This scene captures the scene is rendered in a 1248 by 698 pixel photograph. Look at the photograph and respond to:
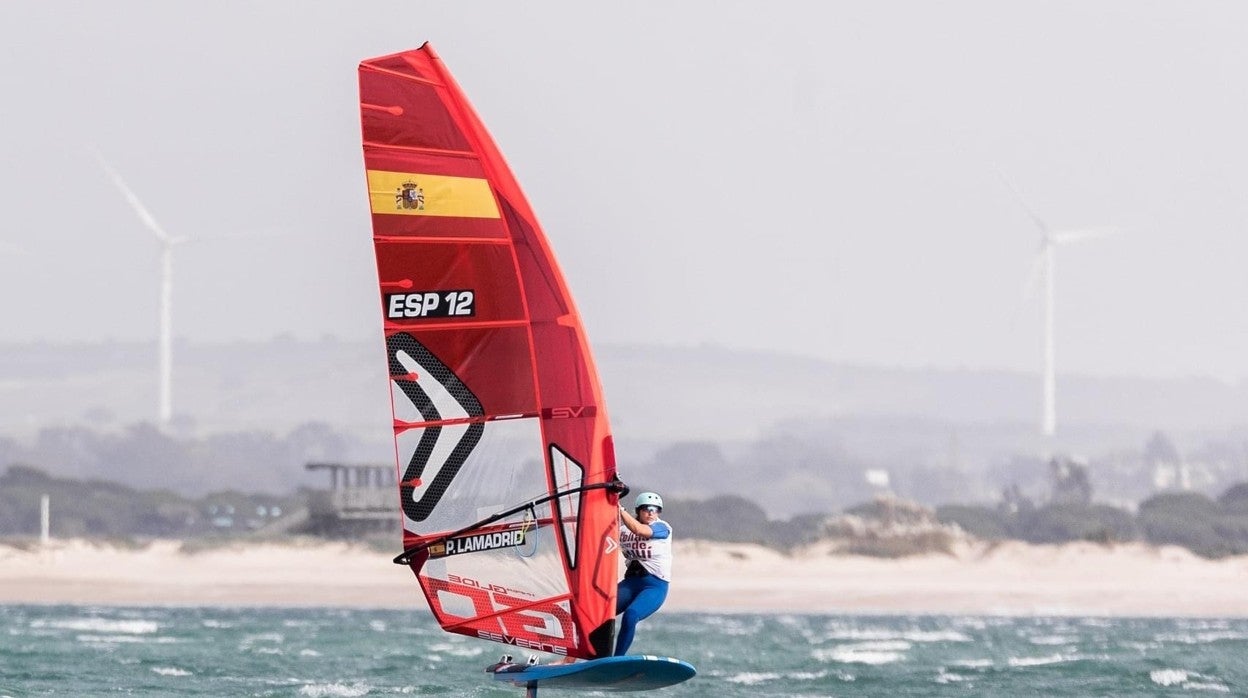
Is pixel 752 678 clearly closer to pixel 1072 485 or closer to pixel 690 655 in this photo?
pixel 690 655

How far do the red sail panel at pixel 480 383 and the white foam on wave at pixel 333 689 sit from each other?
5768 millimetres

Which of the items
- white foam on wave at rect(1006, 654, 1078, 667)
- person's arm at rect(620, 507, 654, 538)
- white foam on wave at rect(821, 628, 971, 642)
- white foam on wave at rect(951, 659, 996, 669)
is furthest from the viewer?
white foam on wave at rect(821, 628, 971, 642)

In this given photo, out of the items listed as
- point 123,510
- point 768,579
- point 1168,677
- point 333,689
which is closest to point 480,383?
point 333,689

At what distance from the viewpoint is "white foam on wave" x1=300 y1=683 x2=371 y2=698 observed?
58.2ft

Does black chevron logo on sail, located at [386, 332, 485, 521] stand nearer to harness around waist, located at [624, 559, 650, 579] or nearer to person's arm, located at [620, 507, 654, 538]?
person's arm, located at [620, 507, 654, 538]

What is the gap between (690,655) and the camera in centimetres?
2422

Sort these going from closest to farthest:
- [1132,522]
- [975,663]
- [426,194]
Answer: [426,194] < [975,663] < [1132,522]

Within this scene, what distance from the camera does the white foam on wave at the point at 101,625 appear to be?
2758 centimetres

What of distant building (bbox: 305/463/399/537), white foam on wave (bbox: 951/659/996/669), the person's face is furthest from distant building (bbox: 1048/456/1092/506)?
the person's face

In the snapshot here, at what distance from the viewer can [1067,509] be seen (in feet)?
198

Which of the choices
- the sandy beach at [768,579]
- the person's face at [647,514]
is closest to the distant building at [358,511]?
the sandy beach at [768,579]

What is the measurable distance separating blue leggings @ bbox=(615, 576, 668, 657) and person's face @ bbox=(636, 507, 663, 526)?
373mm

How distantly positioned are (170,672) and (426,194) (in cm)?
985

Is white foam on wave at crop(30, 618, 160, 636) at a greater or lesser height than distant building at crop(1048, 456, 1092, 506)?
lesser
